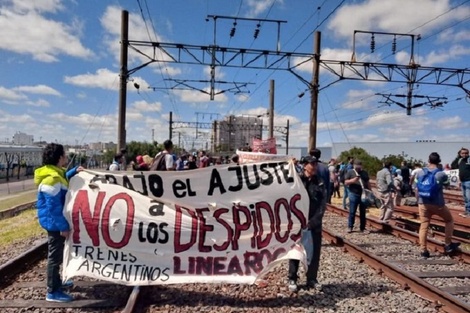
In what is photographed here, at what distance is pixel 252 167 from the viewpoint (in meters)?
5.59

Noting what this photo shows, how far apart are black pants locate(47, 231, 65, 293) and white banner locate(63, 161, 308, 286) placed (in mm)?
100

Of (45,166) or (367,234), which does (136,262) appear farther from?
(367,234)

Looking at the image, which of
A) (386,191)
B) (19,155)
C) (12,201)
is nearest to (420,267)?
(386,191)

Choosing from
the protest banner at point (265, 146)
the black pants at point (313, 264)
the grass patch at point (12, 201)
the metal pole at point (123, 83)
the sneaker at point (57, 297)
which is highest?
the metal pole at point (123, 83)

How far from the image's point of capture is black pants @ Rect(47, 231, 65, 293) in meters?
5.03

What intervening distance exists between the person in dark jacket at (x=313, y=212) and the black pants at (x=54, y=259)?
3069 mm

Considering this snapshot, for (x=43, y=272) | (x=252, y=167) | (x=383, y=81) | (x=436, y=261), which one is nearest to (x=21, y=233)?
(x=43, y=272)

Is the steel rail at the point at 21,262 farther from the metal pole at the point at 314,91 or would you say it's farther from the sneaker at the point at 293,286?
the metal pole at the point at 314,91

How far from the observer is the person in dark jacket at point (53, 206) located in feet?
16.0

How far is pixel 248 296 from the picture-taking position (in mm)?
5441

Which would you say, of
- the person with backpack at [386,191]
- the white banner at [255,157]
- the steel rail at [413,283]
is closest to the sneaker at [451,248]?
the steel rail at [413,283]

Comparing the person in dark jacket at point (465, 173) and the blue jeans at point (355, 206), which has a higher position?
the person in dark jacket at point (465, 173)

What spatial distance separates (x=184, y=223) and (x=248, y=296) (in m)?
1.33

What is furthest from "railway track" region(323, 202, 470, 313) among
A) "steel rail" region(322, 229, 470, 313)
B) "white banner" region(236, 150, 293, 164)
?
"white banner" region(236, 150, 293, 164)
